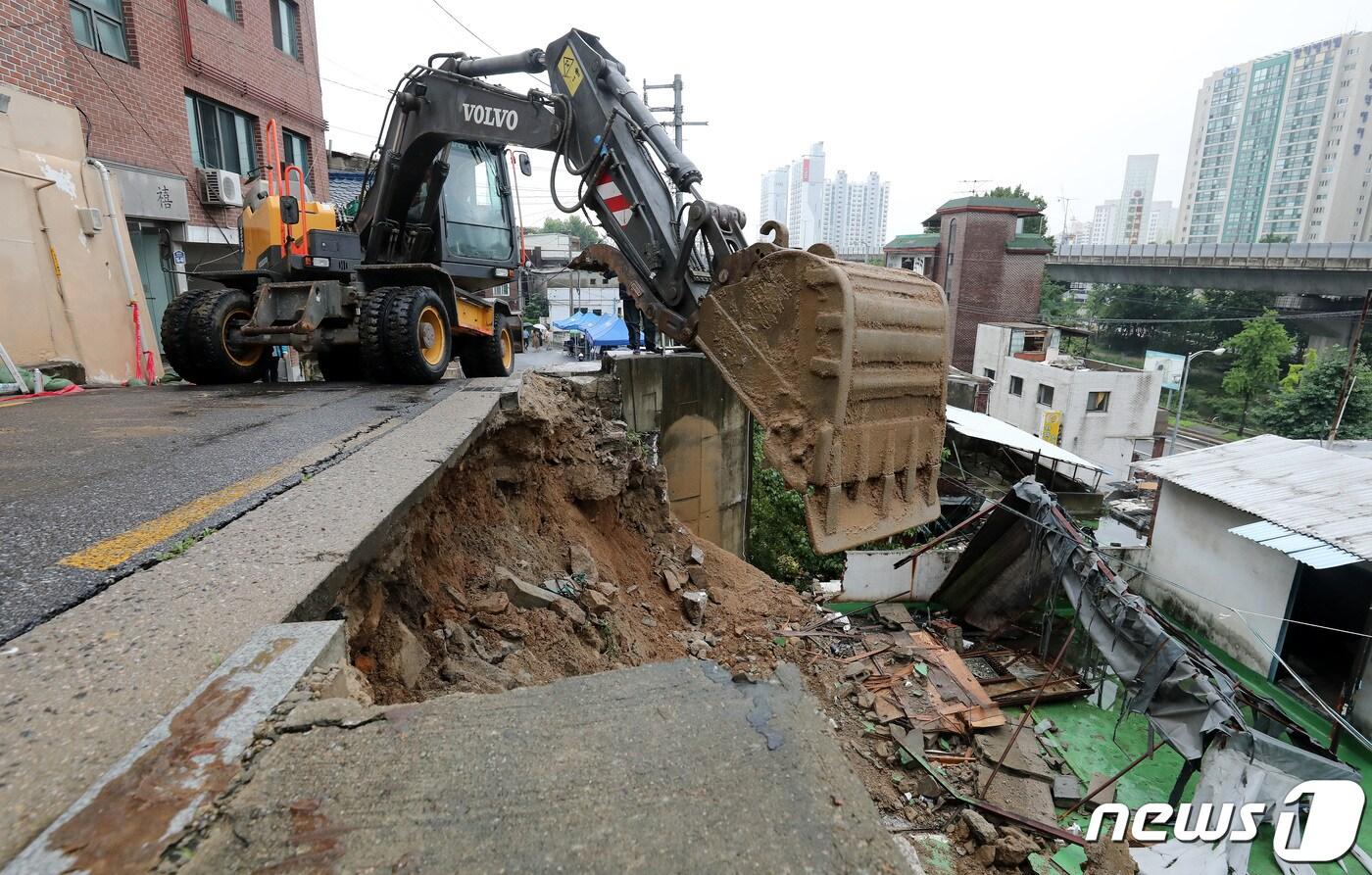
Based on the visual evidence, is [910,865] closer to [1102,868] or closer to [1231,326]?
[1102,868]

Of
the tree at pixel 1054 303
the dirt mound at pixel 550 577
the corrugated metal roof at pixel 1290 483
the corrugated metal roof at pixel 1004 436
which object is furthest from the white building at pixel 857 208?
the dirt mound at pixel 550 577

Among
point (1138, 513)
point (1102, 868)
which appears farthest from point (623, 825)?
point (1138, 513)

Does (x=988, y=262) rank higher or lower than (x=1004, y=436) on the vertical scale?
higher

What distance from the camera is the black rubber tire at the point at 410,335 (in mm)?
5934

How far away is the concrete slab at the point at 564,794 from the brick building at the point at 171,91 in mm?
9474

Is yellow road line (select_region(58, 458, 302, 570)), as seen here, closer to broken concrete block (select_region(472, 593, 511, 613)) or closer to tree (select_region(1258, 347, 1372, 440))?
broken concrete block (select_region(472, 593, 511, 613))

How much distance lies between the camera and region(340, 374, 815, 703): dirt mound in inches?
112

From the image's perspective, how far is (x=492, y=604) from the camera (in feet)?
12.0

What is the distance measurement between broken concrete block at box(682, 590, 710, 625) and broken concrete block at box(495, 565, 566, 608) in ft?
8.35

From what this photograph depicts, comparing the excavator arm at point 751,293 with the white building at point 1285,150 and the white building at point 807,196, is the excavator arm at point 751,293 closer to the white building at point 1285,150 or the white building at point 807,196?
the white building at point 1285,150

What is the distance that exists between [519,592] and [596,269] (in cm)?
316

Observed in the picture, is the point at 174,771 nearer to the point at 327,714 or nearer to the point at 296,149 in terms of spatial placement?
the point at 327,714

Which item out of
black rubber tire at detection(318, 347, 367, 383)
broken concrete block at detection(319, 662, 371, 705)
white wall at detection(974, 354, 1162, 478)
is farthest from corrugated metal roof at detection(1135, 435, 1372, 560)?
black rubber tire at detection(318, 347, 367, 383)

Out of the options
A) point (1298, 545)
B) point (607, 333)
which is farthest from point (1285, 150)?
point (1298, 545)
